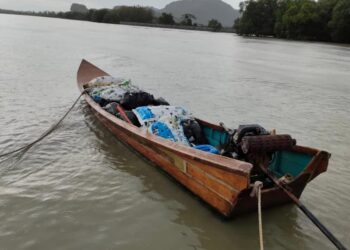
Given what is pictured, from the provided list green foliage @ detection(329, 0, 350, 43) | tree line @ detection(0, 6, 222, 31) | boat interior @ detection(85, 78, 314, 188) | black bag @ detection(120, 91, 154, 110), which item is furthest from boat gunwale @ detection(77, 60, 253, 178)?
tree line @ detection(0, 6, 222, 31)

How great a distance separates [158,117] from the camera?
6.97 m

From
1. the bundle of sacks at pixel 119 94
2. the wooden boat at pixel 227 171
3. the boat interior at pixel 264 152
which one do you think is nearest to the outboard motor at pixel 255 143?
the boat interior at pixel 264 152

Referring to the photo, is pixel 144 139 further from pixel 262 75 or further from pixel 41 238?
pixel 262 75

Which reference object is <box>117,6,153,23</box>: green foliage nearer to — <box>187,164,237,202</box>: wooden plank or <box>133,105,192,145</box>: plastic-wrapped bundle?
<box>133,105,192,145</box>: plastic-wrapped bundle

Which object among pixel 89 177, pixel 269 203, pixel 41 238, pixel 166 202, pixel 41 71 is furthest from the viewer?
pixel 41 71

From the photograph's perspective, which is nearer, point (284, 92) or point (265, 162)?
point (265, 162)

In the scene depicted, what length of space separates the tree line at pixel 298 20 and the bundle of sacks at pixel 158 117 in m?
58.4

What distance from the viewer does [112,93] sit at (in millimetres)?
9211

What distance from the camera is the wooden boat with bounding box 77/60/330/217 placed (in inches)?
175

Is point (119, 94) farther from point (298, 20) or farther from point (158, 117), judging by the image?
point (298, 20)

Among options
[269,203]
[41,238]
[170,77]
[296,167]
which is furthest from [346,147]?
[170,77]

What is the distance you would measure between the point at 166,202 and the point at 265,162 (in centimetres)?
154

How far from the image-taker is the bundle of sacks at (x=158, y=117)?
640 centimetres

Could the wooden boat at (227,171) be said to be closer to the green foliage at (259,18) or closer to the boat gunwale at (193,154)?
the boat gunwale at (193,154)
